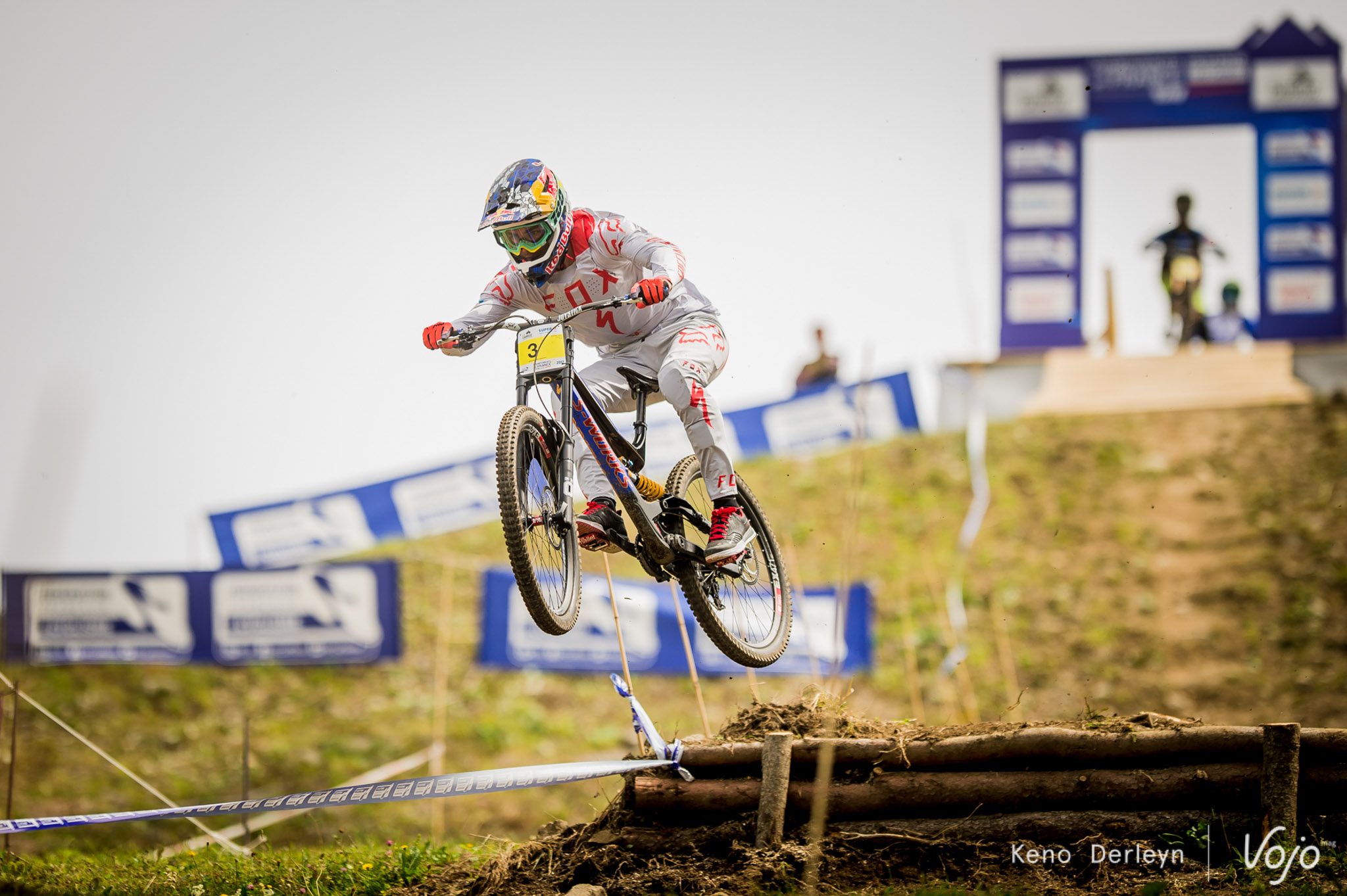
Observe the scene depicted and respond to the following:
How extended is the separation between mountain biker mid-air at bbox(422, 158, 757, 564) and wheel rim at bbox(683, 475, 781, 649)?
32 centimetres

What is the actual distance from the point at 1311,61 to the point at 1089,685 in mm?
11185

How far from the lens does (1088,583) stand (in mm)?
20000

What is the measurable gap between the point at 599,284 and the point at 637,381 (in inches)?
23.0

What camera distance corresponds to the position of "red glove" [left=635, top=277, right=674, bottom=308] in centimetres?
700

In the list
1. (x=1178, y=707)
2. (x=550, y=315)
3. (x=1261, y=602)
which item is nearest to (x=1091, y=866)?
(x=550, y=315)

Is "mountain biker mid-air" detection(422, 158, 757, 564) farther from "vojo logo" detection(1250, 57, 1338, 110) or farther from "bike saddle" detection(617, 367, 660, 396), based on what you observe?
"vojo logo" detection(1250, 57, 1338, 110)

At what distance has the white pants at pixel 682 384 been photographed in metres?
7.50

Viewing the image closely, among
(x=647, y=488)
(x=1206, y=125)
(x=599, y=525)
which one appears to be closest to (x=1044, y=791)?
(x=647, y=488)

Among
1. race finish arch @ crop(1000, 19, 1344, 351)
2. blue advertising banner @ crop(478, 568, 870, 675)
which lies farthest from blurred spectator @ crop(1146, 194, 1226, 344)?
blue advertising banner @ crop(478, 568, 870, 675)

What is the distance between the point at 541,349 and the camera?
283 inches

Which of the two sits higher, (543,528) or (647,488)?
(647,488)

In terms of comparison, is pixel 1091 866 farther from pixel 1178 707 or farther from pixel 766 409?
pixel 766 409

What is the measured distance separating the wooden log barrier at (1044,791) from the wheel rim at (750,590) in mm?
950

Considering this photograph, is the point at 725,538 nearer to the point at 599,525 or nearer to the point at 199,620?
the point at 599,525
